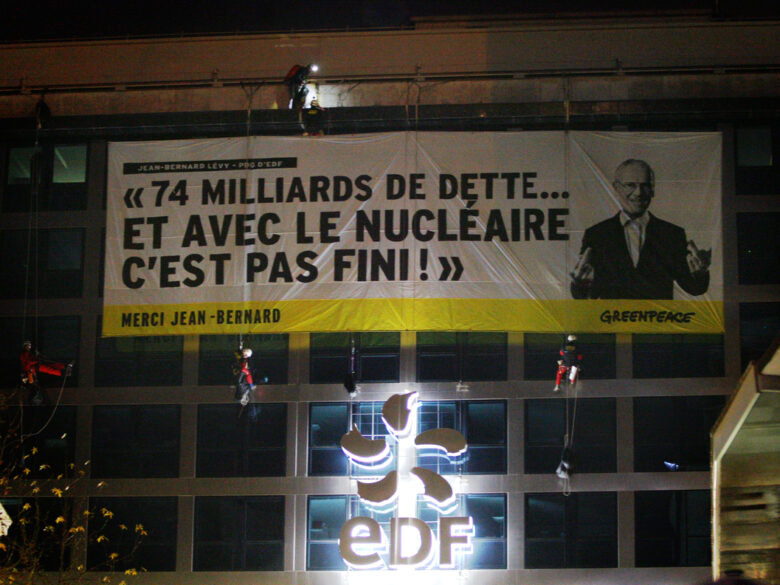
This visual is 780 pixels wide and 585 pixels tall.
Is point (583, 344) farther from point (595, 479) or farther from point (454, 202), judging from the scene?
point (454, 202)

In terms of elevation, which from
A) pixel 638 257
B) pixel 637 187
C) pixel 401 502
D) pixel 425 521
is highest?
pixel 637 187

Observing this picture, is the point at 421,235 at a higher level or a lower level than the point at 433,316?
higher

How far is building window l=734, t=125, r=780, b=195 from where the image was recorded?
22641 mm

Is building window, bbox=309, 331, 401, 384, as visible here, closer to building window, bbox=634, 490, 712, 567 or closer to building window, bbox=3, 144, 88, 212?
building window, bbox=634, 490, 712, 567

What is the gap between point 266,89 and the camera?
898 inches

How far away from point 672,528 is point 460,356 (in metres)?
5.95

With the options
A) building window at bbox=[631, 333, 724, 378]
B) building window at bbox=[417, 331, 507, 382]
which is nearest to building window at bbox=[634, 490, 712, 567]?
building window at bbox=[631, 333, 724, 378]

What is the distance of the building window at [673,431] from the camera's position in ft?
71.4

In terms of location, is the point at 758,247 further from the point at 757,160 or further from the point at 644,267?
the point at 644,267

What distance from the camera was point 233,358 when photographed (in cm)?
2258

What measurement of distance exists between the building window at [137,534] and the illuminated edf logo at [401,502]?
414cm

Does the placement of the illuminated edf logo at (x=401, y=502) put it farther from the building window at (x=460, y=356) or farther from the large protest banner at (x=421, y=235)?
the large protest banner at (x=421, y=235)

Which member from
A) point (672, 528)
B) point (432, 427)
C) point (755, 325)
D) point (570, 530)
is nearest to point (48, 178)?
point (432, 427)

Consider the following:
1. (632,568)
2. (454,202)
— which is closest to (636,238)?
(454,202)
